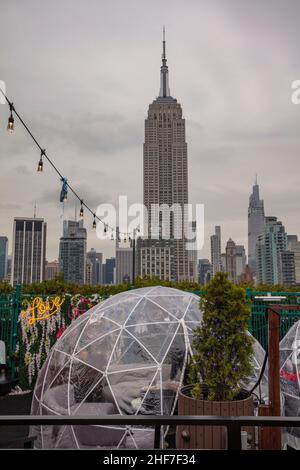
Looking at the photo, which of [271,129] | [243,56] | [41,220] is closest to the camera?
[243,56]

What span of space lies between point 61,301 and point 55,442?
19.2 ft

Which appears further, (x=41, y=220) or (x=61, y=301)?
(x=41, y=220)

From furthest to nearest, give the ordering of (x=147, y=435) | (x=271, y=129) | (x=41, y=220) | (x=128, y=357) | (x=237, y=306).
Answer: (x=41, y=220) < (x=271, y=129) < (x=128, y=357) < (x=147, y=435) < (x=237, y=306)

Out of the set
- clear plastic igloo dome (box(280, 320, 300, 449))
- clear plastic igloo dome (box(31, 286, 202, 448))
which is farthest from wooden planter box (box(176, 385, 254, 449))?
clear plastic igloo dome (box(280, 320, 300, 449))

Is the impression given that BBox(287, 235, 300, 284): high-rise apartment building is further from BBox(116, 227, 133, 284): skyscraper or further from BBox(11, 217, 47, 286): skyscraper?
BBox(11, 217, 47, 286): skyscraper

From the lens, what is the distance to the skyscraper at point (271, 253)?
550 feet

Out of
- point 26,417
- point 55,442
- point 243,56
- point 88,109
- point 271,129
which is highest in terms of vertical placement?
point 88,109

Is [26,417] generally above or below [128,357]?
above

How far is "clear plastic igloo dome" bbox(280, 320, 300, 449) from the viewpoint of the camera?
5.31 metres

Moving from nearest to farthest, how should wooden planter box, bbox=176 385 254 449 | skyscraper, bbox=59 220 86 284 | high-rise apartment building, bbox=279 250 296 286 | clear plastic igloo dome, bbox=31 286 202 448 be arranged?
wooden planter box, bbox=176 385 254 449 → clear plastic igloo dome, bbox=31 286 202 448 → high-rise apartment building, bbox=279 250 296 286 → skyscraper, bbox=59 220 86 284

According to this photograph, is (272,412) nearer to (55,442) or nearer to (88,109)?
(55,442)

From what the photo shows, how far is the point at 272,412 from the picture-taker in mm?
4094

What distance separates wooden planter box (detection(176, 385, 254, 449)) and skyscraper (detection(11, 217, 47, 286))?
192791 millimetres
